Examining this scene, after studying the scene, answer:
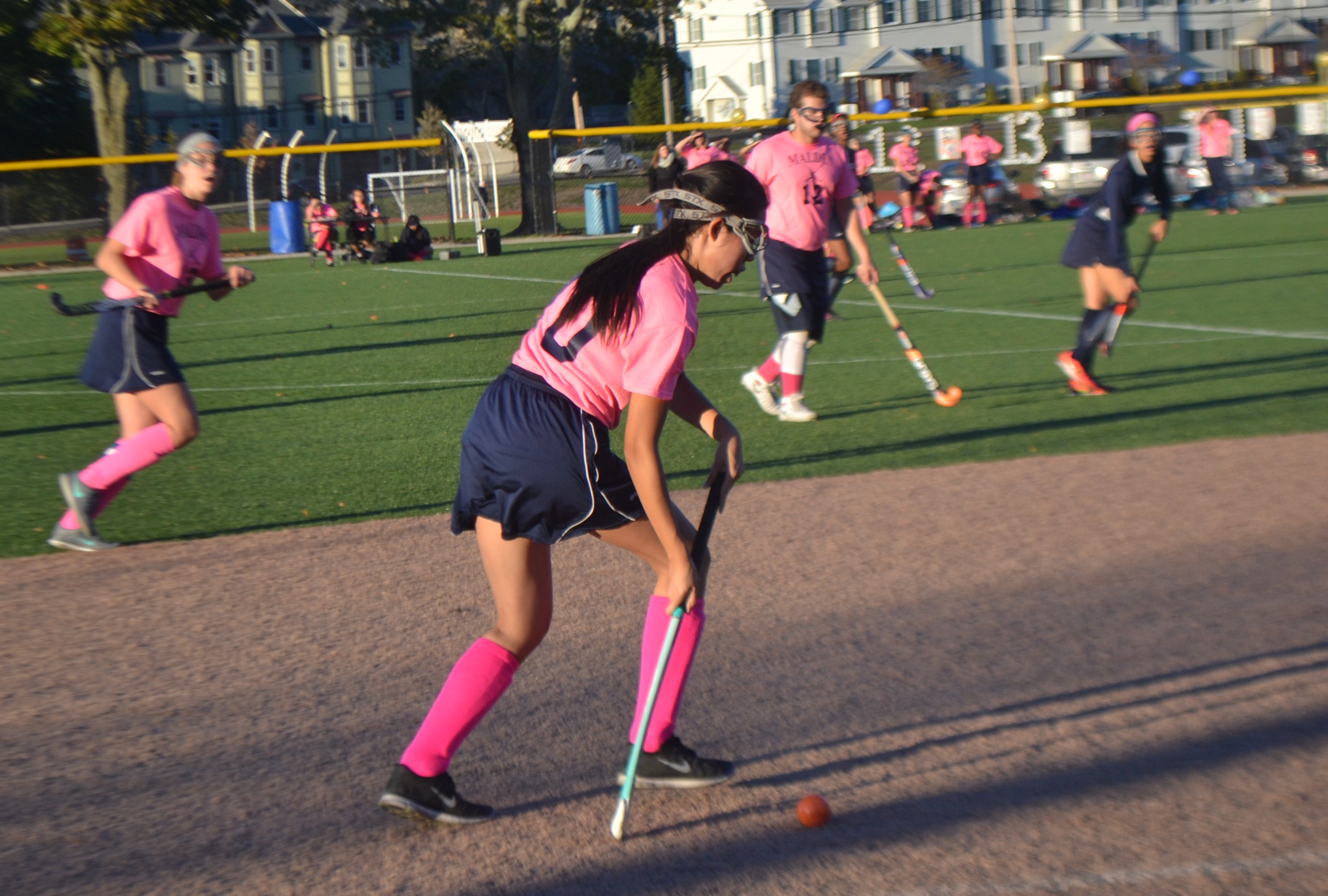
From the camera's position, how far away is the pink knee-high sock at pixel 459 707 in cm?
355

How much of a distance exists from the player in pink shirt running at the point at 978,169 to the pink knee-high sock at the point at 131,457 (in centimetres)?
2473

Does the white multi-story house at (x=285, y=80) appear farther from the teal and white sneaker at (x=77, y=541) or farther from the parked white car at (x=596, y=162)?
the teal and white sneaker at (x=77, y=541)

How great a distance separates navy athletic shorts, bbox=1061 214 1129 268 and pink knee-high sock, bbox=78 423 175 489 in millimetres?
6315

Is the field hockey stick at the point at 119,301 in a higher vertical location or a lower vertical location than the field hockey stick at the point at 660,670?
higher

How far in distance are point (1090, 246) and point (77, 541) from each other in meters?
7.10

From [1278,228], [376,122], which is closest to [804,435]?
[1278,228]

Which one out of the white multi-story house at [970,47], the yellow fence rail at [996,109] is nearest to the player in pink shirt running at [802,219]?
the yellow fence rail at [996,109]

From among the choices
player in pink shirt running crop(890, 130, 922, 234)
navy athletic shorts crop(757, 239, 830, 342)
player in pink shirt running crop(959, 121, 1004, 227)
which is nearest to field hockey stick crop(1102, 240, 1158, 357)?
navy athletic shorts crop(757, 239, 830, 342)

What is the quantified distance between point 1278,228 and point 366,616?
22108 millimetres

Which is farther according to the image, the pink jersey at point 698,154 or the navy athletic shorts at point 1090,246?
the pink jersey at point 698,154

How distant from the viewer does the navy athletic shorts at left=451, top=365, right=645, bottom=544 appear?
11.0ft

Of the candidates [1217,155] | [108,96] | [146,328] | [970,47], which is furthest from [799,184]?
[970,47]

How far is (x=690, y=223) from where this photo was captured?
10.9 feet

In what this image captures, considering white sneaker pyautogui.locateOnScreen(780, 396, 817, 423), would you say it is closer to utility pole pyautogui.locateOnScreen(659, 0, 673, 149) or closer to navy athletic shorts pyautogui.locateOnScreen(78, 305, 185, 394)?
navy athletic shorts pyautogui.locateOnScreen(78, 305, 185, 394)
